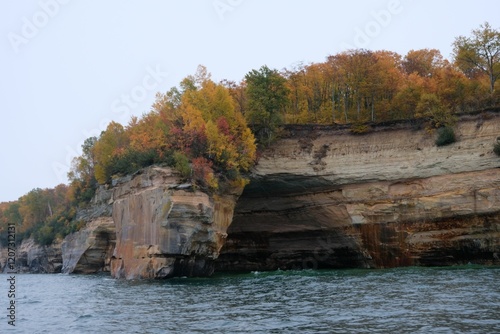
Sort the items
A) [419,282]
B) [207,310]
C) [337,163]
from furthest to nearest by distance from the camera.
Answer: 1. [337,163]
2. [419,282]
3. [207,310]

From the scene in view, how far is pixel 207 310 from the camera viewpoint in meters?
21.1

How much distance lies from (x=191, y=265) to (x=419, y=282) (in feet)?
57.2

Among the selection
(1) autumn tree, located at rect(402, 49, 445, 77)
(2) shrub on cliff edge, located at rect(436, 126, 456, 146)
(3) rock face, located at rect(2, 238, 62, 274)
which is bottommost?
(3) rock face, located at rect(2, 238, 62, 274)

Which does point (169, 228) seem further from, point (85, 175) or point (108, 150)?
point (85, 175)

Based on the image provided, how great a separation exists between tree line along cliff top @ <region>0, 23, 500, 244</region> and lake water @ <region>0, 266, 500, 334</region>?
14.8m

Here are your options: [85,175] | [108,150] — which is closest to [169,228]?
[108,150]

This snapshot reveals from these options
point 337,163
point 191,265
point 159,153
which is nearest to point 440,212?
point 337,163

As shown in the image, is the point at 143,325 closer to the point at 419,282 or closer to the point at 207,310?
the point at 207,310

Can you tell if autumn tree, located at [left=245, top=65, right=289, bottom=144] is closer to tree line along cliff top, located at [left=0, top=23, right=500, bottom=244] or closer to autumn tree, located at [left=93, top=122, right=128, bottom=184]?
tree line along cliff top, located at [left=0, top=23, right=500, bottom=244]

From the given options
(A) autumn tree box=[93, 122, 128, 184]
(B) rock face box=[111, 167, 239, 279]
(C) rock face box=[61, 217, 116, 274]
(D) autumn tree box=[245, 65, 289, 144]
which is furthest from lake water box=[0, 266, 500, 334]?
(C) rock face box=[61, 217, 116, 274]

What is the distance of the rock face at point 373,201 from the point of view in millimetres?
41938

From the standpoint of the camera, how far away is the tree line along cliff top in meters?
43.0

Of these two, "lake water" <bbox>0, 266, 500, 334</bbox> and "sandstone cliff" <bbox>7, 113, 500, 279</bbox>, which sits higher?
"sandstone cliff" <bbox>7, 113, 500, 279</bbox>

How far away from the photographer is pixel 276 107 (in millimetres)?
48500
